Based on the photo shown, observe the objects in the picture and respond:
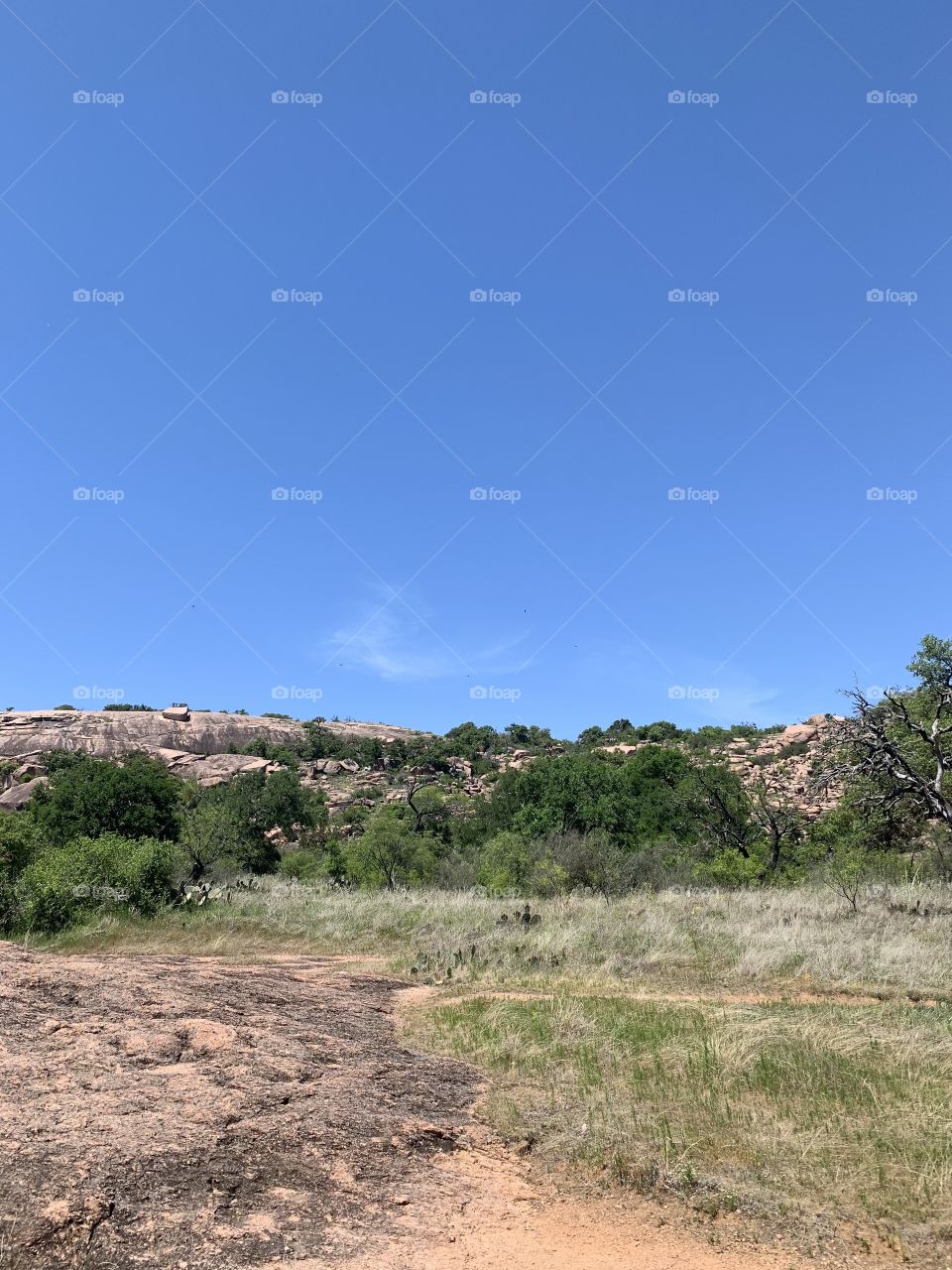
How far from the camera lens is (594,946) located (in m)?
14.6

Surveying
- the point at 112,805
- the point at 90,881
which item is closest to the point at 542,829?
the point at 112,805

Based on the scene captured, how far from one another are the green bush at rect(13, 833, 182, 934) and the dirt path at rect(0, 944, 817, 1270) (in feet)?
26.3

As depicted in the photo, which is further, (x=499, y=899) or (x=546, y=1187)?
(x=499, y=899)

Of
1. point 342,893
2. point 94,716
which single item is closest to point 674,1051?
point 342,893

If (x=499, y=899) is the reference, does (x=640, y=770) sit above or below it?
above

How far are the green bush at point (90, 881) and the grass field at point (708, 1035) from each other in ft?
2.23

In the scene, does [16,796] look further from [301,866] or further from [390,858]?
[390,858]

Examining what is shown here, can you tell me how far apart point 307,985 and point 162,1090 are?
576 cm

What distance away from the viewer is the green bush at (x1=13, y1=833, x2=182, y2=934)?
1471cm

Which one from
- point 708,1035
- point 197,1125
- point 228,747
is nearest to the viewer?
point 197,1125

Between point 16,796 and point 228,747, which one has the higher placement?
point 228,747

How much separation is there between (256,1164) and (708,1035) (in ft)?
16.3

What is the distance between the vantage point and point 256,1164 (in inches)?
184

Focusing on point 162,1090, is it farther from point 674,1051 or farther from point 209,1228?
point 674,1051
